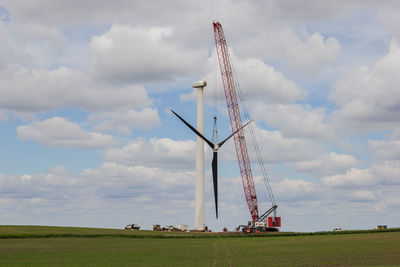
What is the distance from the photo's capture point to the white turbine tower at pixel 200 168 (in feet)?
517

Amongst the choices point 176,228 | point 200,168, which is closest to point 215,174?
point 200,168

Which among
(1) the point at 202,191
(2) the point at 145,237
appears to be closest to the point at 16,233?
(2) the point at 145,237

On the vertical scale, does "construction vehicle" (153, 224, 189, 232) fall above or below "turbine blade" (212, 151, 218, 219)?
below

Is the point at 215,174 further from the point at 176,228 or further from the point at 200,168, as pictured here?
the point at 176,228

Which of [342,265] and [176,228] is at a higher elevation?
[176,228]

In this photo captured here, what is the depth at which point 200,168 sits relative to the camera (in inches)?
6270

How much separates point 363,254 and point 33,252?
44.5 m

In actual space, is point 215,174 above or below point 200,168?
below

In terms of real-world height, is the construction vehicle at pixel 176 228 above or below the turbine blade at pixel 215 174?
below

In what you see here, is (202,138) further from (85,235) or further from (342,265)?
(342,265)

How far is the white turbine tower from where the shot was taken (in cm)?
15762

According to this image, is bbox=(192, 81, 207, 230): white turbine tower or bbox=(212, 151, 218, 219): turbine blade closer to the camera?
bbox=(212, 151, 218, 219): turbine blade

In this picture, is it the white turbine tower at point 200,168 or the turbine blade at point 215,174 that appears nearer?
the turbine blade at point 215,174

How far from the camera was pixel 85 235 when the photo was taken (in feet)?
389
